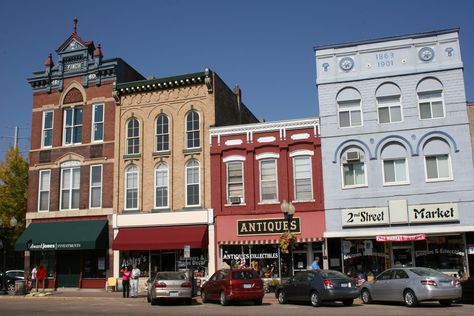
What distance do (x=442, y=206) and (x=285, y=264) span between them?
842 centimetres

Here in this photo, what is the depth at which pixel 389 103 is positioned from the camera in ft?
91.8

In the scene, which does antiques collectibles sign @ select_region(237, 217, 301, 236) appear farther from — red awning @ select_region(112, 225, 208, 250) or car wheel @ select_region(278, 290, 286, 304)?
car wheel @ select_region(278, 290, 286, 304)

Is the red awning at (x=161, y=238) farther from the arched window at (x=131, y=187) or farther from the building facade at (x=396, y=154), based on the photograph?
the building facade at (x=396, y=154)

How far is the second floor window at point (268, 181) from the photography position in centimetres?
2933

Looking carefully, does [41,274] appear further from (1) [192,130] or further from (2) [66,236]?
(1) [192,130]

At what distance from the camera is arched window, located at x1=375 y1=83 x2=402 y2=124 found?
27812mm

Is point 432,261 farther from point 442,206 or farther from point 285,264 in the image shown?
point 285,264

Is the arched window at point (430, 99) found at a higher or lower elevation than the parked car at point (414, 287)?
higher

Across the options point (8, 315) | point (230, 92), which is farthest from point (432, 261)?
point (8, 315)

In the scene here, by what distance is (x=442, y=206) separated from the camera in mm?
26031

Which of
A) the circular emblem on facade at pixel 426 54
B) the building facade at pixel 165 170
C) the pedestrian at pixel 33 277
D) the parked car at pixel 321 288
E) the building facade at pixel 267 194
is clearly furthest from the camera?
the pedestrian at pixel 33 277

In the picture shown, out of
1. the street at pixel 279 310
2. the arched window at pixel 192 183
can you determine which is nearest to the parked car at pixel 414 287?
the street at pixel 279 310

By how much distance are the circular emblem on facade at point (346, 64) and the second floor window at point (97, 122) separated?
48.6ft

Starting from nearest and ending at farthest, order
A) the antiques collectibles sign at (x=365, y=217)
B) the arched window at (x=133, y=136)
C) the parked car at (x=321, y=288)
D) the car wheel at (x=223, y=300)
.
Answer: the parked car at (x=321, y=288) < the car wheel at (x=223, y=300) < the antiques collectibles sign at (x=365, y=217) < the arched window at (x=133, y=136)
